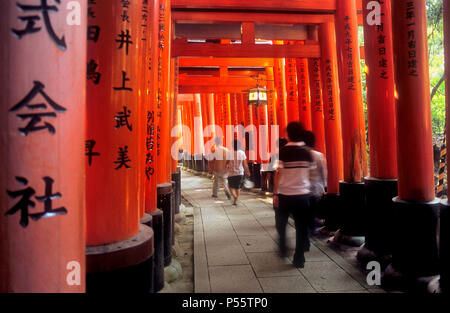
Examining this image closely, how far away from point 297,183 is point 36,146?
3.39m

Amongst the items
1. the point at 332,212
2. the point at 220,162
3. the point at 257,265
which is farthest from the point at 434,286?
the point at 220,162

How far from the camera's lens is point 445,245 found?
291 centimetres

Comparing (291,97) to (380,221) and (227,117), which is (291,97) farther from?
(227,117)

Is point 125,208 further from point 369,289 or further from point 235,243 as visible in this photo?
point 235,243

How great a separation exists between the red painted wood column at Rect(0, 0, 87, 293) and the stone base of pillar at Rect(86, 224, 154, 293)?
0.64 m

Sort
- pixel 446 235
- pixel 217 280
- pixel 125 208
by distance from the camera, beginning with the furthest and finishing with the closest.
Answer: pixel 217 280
pixel 446 235
pixel 125 208

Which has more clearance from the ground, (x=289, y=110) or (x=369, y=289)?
(x=289, y=110)

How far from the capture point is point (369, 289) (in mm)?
3600

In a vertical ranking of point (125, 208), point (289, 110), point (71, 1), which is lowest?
point (125, 208)

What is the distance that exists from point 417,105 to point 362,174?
84.9 inches

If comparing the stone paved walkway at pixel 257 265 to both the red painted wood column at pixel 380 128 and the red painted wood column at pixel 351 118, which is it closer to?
the red painted wood column at pixel 380 128

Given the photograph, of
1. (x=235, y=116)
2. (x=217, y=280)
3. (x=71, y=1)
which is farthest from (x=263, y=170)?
(x=71, y=1)

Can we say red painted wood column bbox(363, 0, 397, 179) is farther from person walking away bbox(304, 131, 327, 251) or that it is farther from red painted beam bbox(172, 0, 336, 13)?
red painted beam bbox(172, 0, 336, 13)

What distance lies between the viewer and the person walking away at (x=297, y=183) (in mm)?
4176
